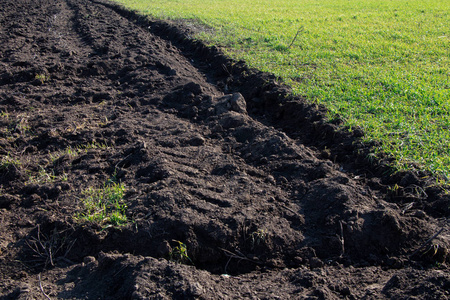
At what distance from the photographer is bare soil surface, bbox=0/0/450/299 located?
2518 mm

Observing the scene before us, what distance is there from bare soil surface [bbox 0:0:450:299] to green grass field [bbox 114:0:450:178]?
0.58m

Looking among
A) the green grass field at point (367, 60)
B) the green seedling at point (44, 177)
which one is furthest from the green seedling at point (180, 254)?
the green grass field at point (367, 60)

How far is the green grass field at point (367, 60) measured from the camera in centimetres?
454

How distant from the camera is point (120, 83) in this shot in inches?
262

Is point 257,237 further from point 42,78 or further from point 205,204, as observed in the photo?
point 42,78

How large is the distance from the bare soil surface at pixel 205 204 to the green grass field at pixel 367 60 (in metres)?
0.58

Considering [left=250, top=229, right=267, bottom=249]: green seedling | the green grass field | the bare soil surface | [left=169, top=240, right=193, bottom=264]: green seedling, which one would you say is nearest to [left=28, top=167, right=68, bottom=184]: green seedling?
the bare soil surface

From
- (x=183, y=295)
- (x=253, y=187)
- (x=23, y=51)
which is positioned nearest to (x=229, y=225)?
(x=253, y=187)

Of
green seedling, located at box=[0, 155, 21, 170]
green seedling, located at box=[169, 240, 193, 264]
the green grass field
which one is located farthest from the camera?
the green grass field

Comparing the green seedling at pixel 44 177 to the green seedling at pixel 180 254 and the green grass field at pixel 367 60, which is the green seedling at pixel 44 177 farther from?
the green grass field at pixel 367 60

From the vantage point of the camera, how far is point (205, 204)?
3252mm

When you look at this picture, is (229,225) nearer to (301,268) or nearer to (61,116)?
(301,268)

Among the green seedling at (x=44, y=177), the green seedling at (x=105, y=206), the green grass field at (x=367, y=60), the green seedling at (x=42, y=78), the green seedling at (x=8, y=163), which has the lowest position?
the green seedling at (x=42, y=78)

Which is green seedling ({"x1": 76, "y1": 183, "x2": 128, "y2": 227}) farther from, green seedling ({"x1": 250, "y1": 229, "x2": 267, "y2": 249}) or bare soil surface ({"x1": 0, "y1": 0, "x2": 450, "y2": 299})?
green seedling ({"x1": 250, "y1": 229, "x2": 267, "y2": 249})
